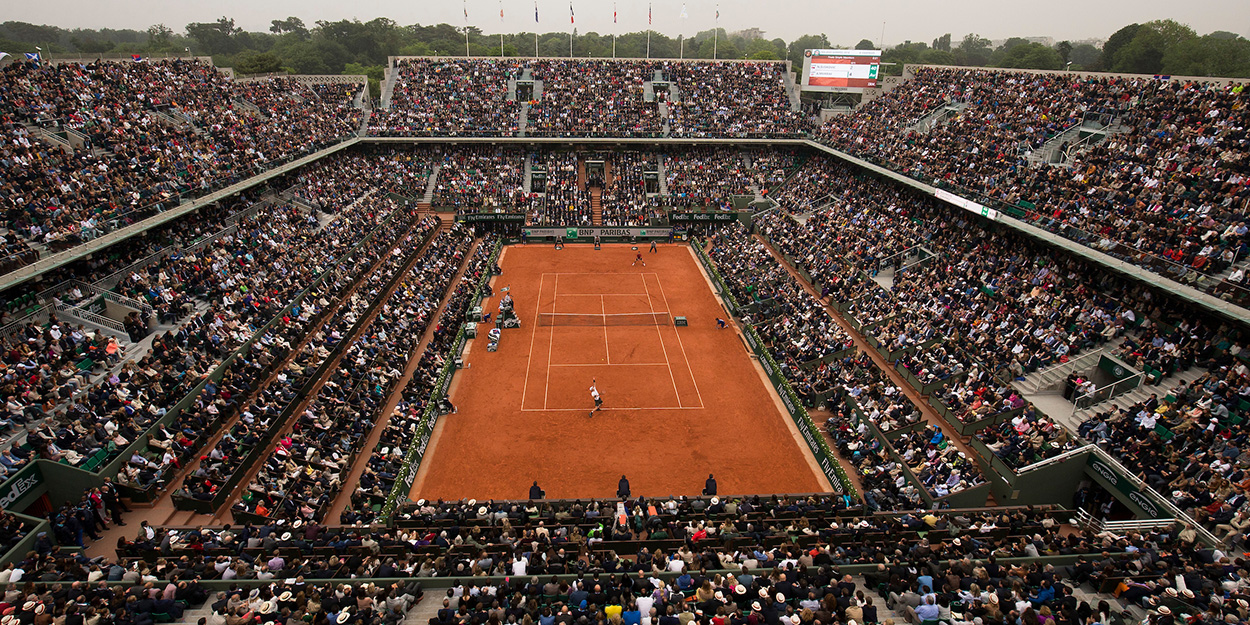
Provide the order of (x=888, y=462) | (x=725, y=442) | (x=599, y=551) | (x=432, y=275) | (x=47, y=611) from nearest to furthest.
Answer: (x=47, y=611), (x=599, y=551), (x=888, y=462), (x=725, y=442), (x=432, y=275)

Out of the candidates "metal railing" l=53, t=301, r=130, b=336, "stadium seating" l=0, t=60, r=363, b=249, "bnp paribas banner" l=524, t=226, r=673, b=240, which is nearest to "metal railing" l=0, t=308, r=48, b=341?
"metal railing" l=53, t=301, r=130, b=336

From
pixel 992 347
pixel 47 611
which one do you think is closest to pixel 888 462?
pixel 992 347

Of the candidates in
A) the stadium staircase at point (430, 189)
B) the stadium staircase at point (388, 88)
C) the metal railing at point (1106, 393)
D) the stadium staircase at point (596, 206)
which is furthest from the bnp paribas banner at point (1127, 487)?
the stadium staircase at point (388, 88)

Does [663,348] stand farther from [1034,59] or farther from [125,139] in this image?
[1034,59]

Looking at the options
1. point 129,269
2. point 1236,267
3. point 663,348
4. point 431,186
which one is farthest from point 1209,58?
point 129,269

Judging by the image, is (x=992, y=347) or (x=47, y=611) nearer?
(x=47, y=611)

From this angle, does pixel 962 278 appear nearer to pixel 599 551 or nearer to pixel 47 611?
pixel 599 551

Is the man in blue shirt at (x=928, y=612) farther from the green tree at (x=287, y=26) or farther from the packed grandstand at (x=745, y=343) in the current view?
the green tree at (x=287, y=26)
